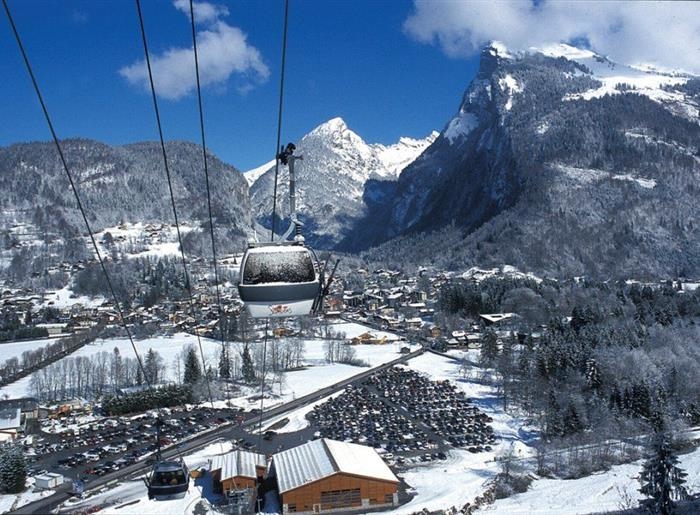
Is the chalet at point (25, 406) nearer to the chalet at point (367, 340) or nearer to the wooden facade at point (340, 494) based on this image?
the wooden facade at point (340, 494)

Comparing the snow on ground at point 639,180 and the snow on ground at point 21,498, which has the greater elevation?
the snow on ground at point 639,180

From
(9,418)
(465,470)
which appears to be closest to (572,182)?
(465,470)

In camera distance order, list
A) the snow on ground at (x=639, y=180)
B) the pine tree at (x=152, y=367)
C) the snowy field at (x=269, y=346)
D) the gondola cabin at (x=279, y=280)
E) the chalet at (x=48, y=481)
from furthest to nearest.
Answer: the snow on ground at (x=639, y=180), the pine tree at (x=152, y=367), the snowy field at (x=269, y=346), the chalet at (x=48, y=481), the gondola cabin at (x=279, y=280)

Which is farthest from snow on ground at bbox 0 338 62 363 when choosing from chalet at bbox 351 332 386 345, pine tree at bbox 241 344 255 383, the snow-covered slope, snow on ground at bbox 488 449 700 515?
the snow-covered slope

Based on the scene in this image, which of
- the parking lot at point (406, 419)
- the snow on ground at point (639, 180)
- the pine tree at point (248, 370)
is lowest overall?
the parking lot at point (406, 419)

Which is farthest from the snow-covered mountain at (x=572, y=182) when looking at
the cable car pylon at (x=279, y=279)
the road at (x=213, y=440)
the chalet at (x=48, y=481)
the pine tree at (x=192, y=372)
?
the cable car pylon at (x=279, y=279)

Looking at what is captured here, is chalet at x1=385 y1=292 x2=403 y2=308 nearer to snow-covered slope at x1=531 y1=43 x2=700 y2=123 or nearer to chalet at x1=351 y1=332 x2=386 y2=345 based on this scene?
chalet at x1=351 y1=332 x2=386 y2=345
